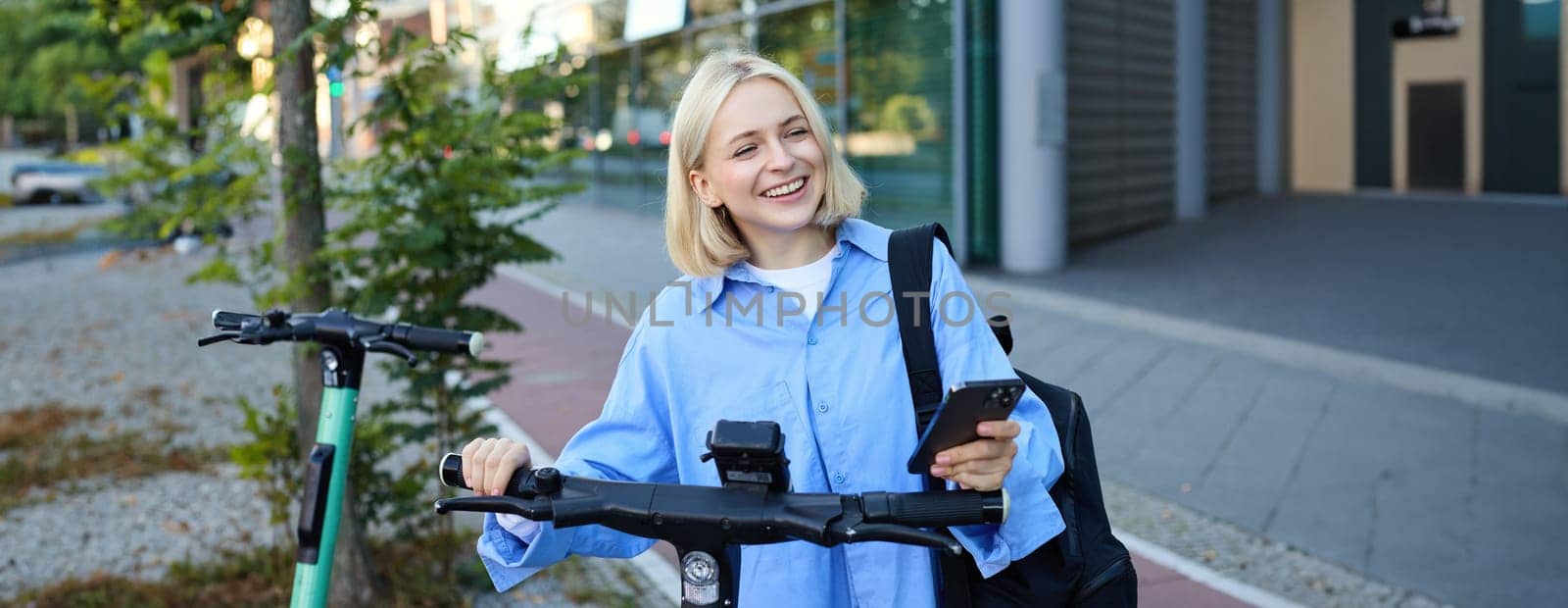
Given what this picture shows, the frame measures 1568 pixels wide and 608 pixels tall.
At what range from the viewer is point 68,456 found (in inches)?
291

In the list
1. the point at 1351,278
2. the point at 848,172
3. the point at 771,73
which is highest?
the point at 771,73

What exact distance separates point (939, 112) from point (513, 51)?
8075mm

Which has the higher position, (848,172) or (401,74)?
(401,74)

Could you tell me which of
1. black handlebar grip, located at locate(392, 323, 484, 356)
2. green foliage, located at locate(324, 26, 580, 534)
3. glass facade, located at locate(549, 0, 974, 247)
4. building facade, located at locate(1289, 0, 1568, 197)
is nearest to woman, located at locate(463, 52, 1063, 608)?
black handlebar grip, located at locate(392, 323, 484, 356)

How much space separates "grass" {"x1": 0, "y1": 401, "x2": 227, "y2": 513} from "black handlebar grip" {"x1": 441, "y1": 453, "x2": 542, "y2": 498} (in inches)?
215

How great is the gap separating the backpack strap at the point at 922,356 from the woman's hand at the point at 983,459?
0.28 metres

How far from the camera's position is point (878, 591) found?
199cm

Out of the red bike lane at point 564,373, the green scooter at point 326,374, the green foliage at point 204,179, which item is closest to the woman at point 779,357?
the green scooter at point 326,374

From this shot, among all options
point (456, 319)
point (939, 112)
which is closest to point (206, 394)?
point (456, 319)

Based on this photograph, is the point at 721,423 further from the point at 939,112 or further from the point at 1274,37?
the point at 1274,37

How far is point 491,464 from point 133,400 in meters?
8.51

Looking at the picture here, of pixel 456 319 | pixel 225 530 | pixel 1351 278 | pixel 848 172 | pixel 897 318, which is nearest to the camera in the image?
pixel 897 318

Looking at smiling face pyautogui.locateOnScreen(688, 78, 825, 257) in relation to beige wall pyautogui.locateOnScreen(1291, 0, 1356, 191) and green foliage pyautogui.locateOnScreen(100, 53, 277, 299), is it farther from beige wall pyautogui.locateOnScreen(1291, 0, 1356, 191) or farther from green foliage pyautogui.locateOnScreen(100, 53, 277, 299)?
beige wall pyautogui.locateOnScreen(1291, 0, 1356, 191)

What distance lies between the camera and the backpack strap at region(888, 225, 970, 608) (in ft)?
6.42
